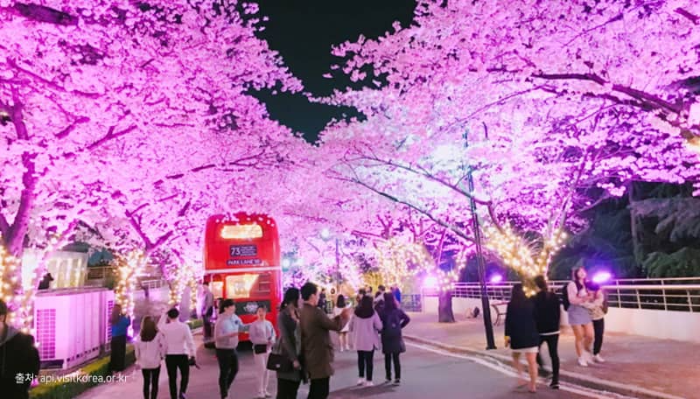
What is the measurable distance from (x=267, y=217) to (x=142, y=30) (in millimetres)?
7290

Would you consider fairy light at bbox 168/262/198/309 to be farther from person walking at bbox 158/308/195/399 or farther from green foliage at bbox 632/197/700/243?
green foliage at bbox 632/197/700/243

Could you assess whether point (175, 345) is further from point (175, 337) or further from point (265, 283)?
point (265, 283)

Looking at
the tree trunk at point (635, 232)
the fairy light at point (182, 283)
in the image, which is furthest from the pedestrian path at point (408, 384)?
the fairy light at point (182, 283)

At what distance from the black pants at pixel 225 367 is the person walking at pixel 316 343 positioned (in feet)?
11.6

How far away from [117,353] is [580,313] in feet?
35.9

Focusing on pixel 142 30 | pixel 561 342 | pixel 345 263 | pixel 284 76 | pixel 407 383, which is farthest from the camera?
pixel 345 263

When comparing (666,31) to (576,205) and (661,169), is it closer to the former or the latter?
(661,169)

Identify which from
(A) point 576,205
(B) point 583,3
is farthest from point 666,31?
(A) point 576,205

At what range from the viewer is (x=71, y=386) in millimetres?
11125

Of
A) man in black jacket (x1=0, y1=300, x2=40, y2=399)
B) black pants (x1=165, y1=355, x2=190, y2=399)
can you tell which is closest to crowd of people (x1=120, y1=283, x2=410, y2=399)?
black pants (x1=165, y1=355, x2=190, y2=399)

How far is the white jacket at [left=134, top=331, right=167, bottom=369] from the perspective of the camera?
909 centimetres

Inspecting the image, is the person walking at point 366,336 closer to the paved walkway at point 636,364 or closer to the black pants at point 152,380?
the paved walkway at point 636,364

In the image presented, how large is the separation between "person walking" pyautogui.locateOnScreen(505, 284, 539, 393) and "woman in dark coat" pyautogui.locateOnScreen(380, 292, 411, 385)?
2.32 m

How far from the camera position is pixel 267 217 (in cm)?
1766
